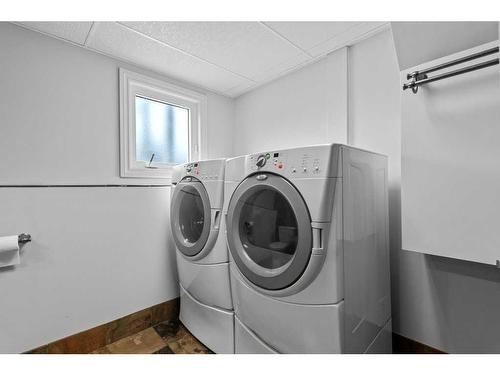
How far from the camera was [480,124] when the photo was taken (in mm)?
877

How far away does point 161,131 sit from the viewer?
79.2 inches

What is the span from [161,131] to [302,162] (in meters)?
1.44

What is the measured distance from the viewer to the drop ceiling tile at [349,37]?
1.40 metres

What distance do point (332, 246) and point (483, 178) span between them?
1.93ft

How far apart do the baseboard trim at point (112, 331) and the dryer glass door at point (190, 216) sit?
0.58 m

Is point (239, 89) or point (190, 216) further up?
point (239, 89)

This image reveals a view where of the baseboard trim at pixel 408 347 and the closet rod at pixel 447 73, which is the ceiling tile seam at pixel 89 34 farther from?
the baseboard trim at pixel 408 347

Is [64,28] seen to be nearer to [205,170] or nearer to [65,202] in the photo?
[65,202]

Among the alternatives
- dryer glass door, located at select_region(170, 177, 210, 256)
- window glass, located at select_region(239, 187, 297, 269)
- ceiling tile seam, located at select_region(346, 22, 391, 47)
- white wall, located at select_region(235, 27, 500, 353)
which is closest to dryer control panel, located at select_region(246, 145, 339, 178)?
window glass, located at select_region(239, 187, 297, 269)

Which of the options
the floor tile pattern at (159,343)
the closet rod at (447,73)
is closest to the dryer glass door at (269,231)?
the closet rod at (447,73)

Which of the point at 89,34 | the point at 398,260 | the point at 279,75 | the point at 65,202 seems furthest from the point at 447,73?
the point at 65,202

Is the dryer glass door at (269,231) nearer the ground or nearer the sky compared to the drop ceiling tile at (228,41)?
nearer the ground
